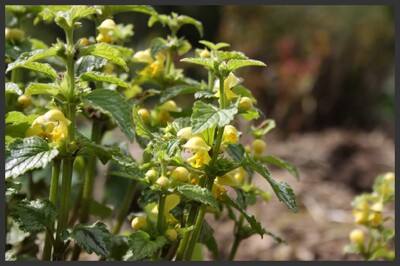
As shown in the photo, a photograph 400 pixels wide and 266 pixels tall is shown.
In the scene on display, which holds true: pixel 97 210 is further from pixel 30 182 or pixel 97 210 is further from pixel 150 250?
pixel 150 250

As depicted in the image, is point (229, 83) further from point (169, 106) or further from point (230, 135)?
point (169, 106)

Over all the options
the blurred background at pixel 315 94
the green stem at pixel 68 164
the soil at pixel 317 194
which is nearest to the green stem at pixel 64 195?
the green stem at pixel 68 164

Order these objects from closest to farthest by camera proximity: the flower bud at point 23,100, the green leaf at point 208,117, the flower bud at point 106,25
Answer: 1. the green leaf at point 208,117
2. the flower bud at point 106,25
3. the flower bud at point 23,100

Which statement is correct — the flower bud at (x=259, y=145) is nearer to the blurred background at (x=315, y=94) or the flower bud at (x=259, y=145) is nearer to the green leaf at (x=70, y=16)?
the green leaf at (x=70, y=16)

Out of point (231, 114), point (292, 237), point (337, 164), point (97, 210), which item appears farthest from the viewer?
point (337, 164)

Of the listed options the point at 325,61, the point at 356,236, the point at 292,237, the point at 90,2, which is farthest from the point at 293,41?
the point at 90,2

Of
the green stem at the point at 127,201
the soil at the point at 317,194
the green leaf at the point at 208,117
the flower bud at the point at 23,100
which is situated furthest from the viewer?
the soil at the point at 317,194

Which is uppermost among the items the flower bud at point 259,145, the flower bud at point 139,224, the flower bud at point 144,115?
the flower bud at point 144,115

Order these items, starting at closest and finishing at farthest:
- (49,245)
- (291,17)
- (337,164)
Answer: (49,245) < (337,164) < (291,17)
